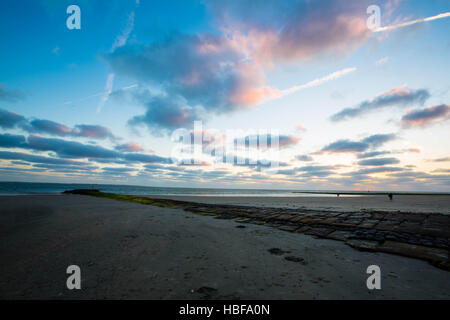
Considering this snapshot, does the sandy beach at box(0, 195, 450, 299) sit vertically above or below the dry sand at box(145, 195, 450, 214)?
above

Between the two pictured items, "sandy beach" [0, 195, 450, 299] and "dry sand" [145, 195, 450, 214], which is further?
"dry sand" [145, 195, 450, 214]

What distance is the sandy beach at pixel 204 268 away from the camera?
3.80 m

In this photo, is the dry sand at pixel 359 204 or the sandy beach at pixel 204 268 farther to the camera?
the dry sand at pixel 359 204

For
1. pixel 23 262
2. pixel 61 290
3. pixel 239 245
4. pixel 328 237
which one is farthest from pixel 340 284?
pixel 23 262

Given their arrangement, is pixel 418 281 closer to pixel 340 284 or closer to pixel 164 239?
pixel 340 284

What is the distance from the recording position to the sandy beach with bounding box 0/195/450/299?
3803 mm

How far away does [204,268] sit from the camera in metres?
4.95

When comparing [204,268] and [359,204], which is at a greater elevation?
[204,268]

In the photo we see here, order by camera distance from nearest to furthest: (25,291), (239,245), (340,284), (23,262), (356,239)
Result: (25,291) → (340,284) → (23,262) → (239,245) → (356,239)

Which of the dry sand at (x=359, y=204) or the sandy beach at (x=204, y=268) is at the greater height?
the sandy beach at (x=204, y=268)

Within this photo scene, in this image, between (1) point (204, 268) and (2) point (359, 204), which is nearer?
(1) point (204, 268)
